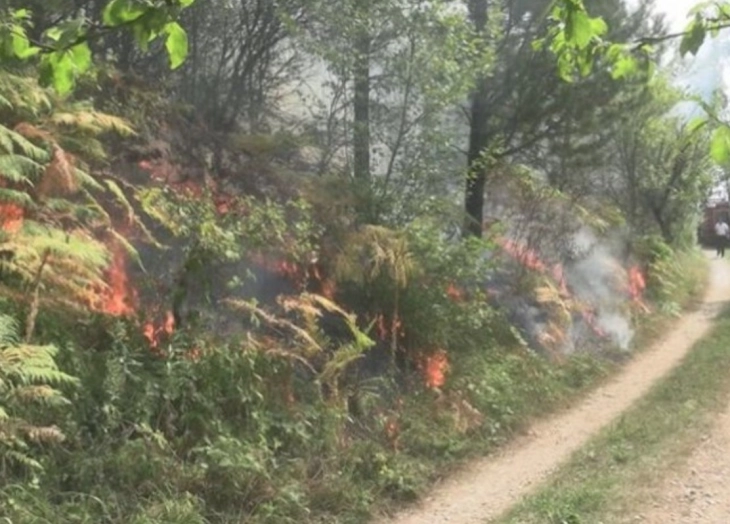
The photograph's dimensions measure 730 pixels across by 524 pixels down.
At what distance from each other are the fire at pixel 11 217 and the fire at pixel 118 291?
103cm

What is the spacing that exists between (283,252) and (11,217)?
3.34 meters

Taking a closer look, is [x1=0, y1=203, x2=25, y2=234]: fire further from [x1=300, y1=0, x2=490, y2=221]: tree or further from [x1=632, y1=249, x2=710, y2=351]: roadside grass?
[x1=632, y1=249, x2=710, y2=351]: roadside grass

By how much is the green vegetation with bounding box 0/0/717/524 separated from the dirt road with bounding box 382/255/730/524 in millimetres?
240

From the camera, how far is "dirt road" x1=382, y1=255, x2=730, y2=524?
6949 millimetres

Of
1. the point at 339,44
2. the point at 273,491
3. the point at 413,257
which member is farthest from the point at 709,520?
the point at 339,44

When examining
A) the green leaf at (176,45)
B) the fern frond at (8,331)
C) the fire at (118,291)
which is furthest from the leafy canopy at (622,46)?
the fire at (118,291)

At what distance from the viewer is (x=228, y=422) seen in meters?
6.83

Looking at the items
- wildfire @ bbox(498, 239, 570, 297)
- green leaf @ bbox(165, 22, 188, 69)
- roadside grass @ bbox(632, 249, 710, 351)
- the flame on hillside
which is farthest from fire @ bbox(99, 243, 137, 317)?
roadside grass @ bbox(632, 249, 710, 351)

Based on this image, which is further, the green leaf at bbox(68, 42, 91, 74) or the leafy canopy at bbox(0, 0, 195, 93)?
the green leaf at bbox(68, 42, 91, 74)

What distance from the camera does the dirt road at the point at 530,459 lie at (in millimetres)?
6949

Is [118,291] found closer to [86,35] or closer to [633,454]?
[633,454]

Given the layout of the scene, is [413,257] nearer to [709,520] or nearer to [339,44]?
[339,44]

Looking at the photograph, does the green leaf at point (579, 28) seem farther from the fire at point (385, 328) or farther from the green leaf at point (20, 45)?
the fire at point (385, 328)

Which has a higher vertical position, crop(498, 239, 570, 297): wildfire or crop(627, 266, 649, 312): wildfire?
crop(498, 239, 570, 297): wildfire
